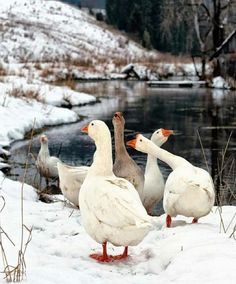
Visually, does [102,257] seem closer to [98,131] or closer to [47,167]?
[98,131]

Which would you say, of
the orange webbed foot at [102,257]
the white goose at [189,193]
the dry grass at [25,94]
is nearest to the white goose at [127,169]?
the white goose at [189,193]

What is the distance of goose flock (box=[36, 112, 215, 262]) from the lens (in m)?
4.44

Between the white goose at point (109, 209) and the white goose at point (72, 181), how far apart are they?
1834mm

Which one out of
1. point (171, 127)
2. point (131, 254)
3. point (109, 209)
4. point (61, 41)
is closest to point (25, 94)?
point (171, 127)

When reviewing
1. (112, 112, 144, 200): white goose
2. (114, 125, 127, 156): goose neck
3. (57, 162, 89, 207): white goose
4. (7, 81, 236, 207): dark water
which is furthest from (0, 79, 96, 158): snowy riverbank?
(112, 112, 144, 200): white goose

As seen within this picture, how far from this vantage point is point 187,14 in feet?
156

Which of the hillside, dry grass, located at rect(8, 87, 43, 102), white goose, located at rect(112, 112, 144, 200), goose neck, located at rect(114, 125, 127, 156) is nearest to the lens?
white goose, located at rect(112, 112, 144, 200)

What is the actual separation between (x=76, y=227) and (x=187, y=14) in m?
44.0

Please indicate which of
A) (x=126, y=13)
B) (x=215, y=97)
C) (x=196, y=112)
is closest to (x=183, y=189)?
(x=196, y=112)

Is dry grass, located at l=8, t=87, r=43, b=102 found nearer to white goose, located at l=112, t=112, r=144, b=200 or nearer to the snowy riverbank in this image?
the snowy riverbank

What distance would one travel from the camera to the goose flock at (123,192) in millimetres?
4438

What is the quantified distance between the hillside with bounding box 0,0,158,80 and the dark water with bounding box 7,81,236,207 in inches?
728

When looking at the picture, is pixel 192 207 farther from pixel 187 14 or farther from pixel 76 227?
pixel 187 14

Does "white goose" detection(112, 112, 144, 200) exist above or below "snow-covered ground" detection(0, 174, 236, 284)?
above
